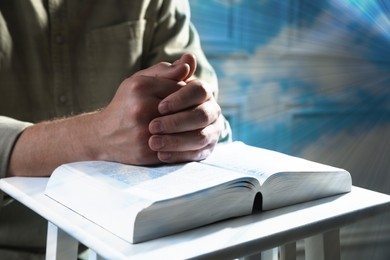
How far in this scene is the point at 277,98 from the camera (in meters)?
1.82

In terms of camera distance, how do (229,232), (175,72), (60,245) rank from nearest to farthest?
(229,232), (60,245), (175,72)

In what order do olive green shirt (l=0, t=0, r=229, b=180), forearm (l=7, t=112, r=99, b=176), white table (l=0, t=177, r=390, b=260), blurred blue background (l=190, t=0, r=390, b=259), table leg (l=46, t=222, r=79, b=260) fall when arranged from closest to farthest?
1. white table (l=0, t=177, r=390, b=260)
2. table leg (l=46, t=222, r=79, b=260)
3. forearm (l=7, t=112, r=99, b=176)
4. olive green shirt (l=0, t=0, r=229, b=180)
5. blurred blue background (l=190, t=0, r=390, b=259)

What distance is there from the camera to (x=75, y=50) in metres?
1.07

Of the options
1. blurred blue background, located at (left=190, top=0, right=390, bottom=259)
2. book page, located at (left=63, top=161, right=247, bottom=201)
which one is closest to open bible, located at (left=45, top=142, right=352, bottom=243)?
book page, located at (left=63, top=161, right=247, bottom=201)

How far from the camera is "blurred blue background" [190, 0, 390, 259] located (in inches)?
69.1

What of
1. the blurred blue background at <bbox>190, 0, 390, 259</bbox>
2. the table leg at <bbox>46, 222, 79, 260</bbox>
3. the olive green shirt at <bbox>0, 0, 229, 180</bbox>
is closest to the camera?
the table leg at <bbox>46, 222, 79, 260</bbox>

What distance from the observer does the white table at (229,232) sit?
49cm

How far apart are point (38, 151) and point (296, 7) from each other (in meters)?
1.23

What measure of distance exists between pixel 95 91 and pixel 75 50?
91 millimetres

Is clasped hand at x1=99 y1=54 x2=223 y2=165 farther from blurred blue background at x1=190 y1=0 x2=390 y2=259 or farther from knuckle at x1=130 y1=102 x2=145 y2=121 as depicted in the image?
blurred blue background at x1=190 y1=0 x2=390 y2=259

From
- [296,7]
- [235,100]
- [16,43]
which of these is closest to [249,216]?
[16,43]

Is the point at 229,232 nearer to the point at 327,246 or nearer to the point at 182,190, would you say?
the point at 182,190

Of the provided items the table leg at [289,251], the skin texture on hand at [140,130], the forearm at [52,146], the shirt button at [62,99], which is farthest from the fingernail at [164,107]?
the shirt button at [62,99]

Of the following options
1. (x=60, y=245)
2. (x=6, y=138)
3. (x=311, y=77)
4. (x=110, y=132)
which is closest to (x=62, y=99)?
(x=6, y=138)
